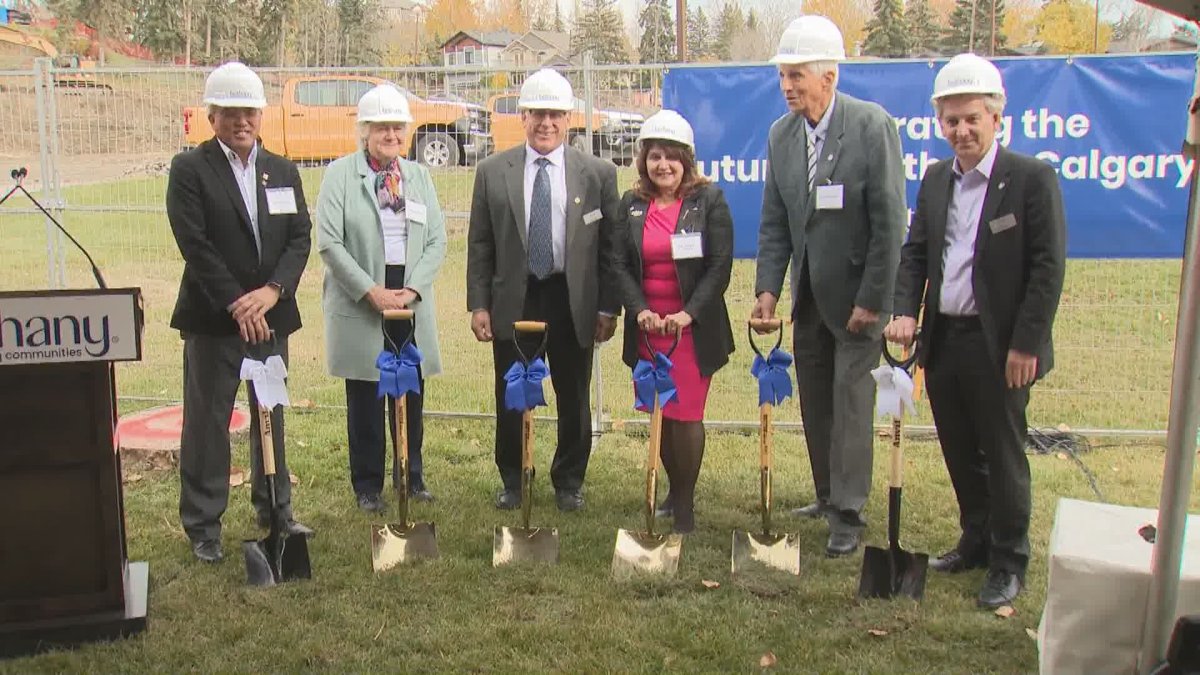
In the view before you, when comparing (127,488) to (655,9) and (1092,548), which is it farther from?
(655,9)

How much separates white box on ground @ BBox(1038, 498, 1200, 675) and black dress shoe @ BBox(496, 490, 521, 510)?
106 inches

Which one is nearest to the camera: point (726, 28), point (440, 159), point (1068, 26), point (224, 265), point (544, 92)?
point (224, 265)

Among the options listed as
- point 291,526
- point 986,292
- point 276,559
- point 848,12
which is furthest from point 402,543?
point 848,12

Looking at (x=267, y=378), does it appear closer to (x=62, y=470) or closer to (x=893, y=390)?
(x=62, y=470)

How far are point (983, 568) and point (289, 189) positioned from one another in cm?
333

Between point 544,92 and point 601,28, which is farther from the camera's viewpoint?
point 601,28

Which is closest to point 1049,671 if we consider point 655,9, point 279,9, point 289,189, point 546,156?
point 546,156

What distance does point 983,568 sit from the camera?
4363mm

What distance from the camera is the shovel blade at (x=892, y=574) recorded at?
4043mm

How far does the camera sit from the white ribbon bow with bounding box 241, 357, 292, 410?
4242 mm

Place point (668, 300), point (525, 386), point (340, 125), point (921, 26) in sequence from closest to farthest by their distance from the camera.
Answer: point (525, 386) → point (668, 300) → point (340, 125) → point (921, 26)

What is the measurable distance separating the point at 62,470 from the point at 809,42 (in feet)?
10.8

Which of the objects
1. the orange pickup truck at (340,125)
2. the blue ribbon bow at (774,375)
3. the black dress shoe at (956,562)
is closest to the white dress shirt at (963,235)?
the blue ribbon bow at (774,375)

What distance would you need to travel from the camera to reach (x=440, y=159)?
260 inches
